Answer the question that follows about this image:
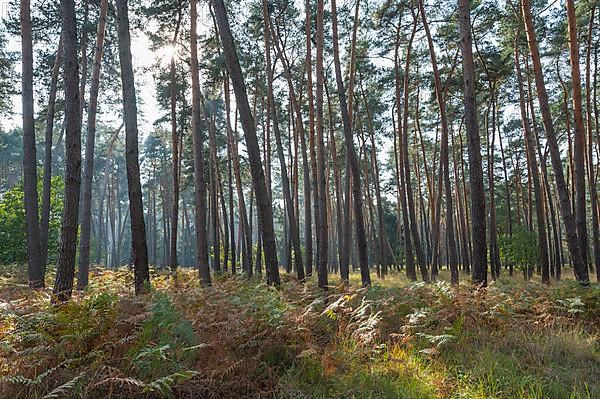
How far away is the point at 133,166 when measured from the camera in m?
7.80

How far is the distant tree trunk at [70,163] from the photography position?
247 inches

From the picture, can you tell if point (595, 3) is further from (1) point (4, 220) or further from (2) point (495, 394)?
(1) point (4, 220)

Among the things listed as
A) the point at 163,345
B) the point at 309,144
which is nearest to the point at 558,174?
the point at 309,144

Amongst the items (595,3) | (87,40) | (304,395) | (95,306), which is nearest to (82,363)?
(95,306)

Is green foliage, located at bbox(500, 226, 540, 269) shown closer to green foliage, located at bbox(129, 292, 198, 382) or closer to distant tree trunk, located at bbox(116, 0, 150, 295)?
distant tree trunk, located at bbox(116, 0, 150, 295)

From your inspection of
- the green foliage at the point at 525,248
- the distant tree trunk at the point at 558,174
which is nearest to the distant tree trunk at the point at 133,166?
the distant tree trunk at the point at 558,174

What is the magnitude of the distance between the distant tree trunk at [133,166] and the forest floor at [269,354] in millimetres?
2082

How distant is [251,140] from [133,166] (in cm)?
258

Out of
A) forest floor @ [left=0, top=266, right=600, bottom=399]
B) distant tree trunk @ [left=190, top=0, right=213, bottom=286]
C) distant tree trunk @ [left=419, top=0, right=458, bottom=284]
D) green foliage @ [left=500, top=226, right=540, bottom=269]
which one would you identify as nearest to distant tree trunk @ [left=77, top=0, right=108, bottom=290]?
distant tree trunk @ [left=190, top=0, right=213, bottom=286]

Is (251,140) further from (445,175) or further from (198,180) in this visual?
(445,175)

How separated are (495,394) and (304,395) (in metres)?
1.73

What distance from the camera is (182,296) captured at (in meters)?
6.19

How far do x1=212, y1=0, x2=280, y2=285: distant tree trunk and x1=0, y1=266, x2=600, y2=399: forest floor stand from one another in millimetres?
2991

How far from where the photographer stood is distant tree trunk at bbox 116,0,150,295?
7465mm
